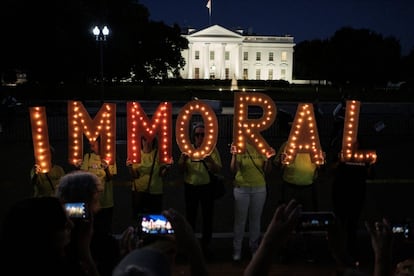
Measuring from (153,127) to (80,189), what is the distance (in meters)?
3.23

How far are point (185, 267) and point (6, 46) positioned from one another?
34.4m

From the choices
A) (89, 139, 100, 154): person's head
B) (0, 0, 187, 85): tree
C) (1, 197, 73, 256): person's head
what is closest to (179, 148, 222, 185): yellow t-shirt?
(89, 139, 100, 154): person's head

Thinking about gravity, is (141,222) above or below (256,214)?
above

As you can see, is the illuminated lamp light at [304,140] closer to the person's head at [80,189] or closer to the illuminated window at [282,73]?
the person's head at [80,189]

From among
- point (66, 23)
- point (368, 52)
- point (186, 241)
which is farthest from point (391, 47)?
point (186, 241)

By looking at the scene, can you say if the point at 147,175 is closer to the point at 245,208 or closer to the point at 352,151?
the point at 245,208

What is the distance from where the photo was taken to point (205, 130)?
283 inches

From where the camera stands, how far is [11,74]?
42719 mm

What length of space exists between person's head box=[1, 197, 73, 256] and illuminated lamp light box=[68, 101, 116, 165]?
444 cm

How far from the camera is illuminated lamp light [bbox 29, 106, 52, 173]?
675 centimetres

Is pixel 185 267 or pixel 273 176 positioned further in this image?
pixel 273 176

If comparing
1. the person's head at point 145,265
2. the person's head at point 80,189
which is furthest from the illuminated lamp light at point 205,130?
the person's head at point 145,265

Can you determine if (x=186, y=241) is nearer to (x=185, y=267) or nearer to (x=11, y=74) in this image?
(x=185, y=267)

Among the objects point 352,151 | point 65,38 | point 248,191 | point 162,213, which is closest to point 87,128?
point 248,191
